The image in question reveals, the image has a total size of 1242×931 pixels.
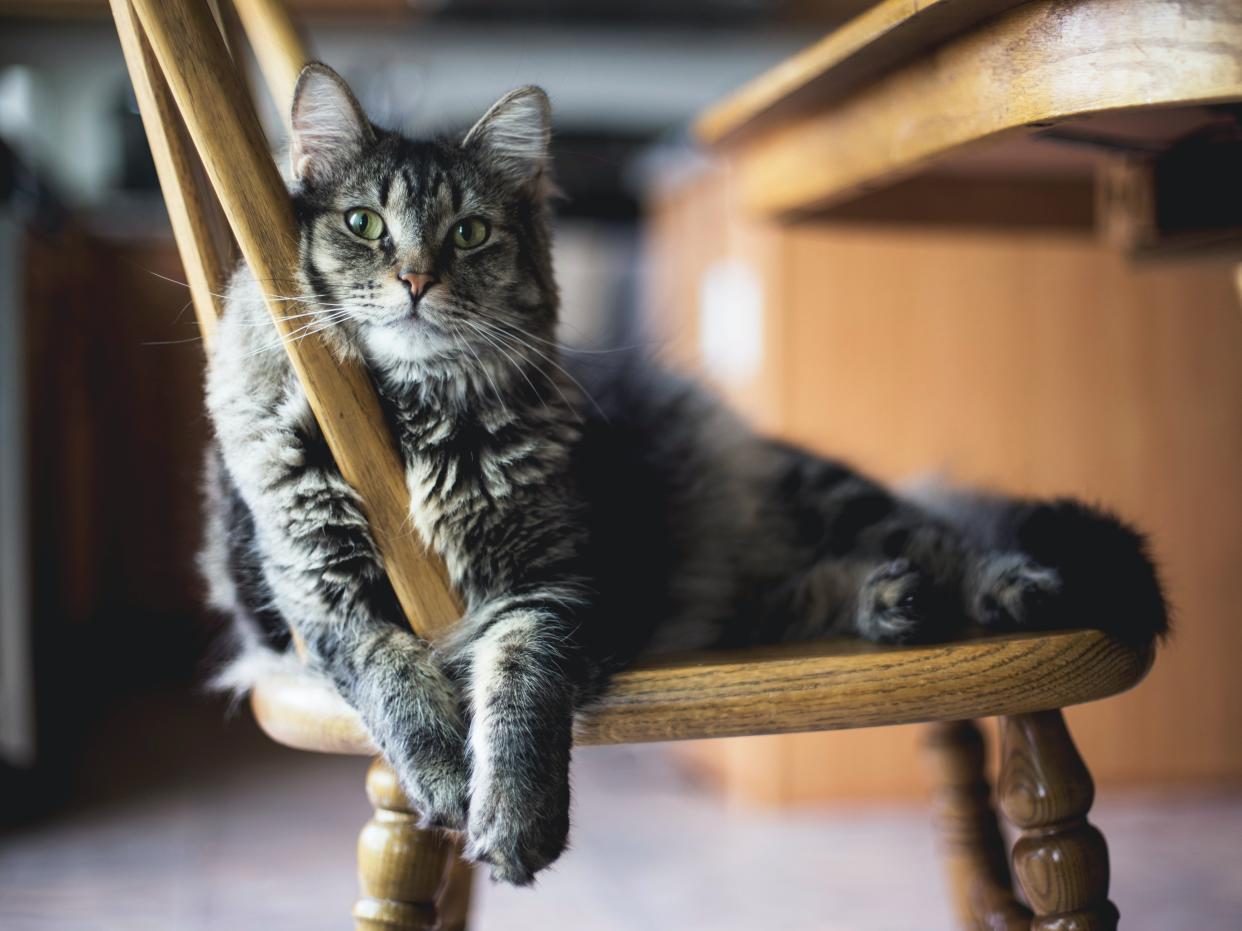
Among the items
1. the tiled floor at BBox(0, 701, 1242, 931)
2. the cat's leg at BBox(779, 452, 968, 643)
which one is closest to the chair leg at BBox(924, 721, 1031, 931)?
the cat's leg at BBox(779, 452, 968, 643)

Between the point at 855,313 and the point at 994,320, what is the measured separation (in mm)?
266

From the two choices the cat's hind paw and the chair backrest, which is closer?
the chair backrest

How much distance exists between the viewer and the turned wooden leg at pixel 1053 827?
85cm

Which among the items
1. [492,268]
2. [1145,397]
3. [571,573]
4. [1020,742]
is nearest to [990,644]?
[1020,742]

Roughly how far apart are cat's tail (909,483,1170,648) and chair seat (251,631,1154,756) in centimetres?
4

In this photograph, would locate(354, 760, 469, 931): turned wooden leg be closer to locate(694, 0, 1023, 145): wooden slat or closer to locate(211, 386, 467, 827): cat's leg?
locate(211, 386, 467, 827): cat's leg

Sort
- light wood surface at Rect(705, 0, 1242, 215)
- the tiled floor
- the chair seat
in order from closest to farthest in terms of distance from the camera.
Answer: light wood surface at Rect(705, 0, 1242, 215), the chair seat, the tiled floor

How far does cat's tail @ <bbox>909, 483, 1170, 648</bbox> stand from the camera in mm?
847

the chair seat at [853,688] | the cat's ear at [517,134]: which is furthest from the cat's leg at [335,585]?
the cat's ear at [517,134]

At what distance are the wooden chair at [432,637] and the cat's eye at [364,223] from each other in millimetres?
94

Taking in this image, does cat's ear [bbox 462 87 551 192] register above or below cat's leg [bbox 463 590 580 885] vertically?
above

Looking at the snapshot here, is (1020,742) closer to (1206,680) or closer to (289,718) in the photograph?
(289,718)

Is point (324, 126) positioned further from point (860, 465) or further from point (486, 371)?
point (860, 465)

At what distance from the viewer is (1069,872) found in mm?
849
